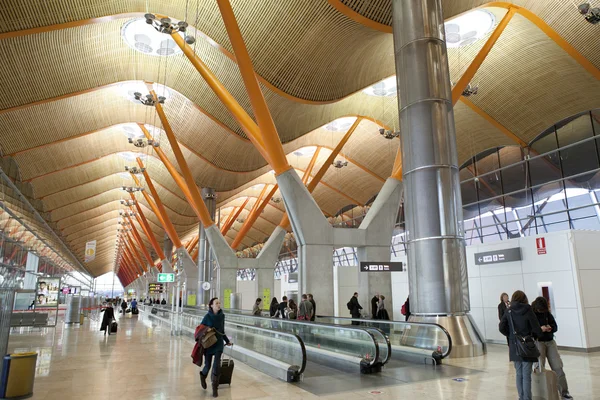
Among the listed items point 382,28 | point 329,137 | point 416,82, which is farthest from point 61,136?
point 416,82

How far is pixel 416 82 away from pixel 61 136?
2091 cm

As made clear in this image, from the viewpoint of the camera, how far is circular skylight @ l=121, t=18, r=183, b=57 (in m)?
20.5

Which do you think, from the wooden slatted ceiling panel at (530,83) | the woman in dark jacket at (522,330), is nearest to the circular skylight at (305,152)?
the wooden slatted ceiling panel at (530,83)

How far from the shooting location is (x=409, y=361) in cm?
1050

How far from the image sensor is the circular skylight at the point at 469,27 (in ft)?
66.9

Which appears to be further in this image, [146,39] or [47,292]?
[47,292]

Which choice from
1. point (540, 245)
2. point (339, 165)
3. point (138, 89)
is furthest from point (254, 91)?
point (339, 165)

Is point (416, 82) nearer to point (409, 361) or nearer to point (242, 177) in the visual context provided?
point (409, 361)

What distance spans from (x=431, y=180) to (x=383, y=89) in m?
15.8

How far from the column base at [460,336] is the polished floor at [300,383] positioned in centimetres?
32

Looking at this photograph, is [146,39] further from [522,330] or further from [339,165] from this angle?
[522,330]

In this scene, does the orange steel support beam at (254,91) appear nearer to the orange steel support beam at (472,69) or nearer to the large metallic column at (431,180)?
the large metallic column at (431,180)

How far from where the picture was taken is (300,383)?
8.13 metres

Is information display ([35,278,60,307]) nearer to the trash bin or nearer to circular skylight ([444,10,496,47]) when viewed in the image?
the trash bin
